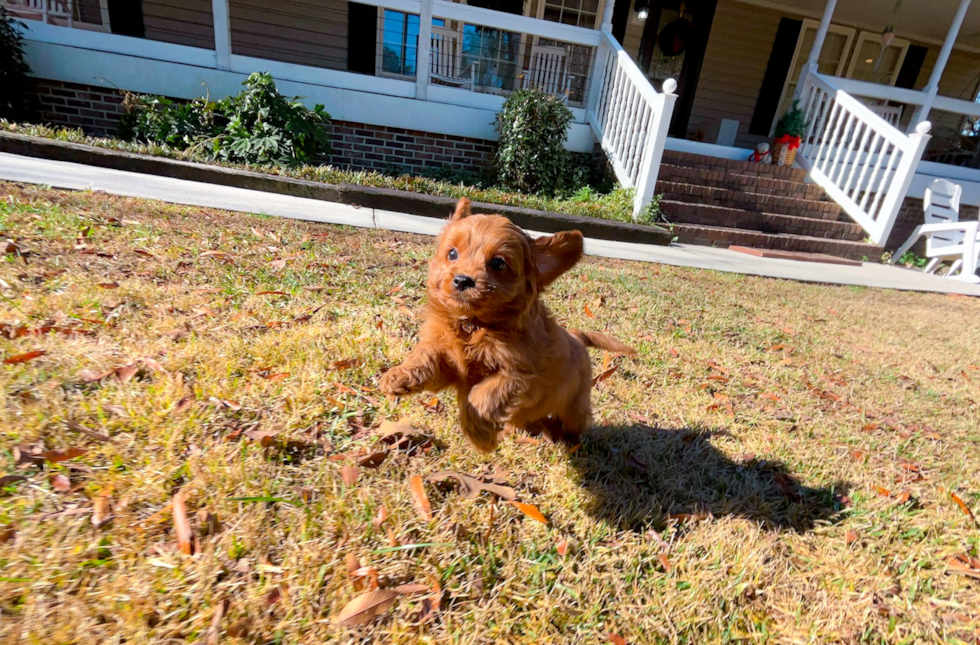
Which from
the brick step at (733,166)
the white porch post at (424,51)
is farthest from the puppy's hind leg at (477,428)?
the brick step at (733,166)

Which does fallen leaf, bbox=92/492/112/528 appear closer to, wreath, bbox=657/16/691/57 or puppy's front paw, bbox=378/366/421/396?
puppy's front paw, bbox=378/366/421/396

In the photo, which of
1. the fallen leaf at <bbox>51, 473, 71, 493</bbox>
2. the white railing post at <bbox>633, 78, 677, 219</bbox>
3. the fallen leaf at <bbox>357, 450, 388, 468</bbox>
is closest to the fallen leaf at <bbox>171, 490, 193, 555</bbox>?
the fallen leaf at <bbox>51, 473, 71, 493</bbox>

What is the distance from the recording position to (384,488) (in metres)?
1.83

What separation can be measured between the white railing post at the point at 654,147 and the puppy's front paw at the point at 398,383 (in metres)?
7.38

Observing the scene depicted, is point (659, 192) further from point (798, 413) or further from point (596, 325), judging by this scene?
point (798, 413)

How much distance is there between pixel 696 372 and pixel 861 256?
9.21 meters

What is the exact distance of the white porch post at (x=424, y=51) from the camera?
8758 mm

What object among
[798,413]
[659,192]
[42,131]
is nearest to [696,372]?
[798,413]

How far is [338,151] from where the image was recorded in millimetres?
9070

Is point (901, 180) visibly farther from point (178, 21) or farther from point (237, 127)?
point (178, 21)

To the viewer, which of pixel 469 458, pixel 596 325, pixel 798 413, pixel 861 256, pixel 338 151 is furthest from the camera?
pixel 861 256

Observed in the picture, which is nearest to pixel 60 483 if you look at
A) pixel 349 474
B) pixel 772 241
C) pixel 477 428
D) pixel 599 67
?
pixel 349 474

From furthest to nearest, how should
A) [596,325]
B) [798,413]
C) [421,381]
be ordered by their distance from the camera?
[596,325]
[798,413]
[421,381]

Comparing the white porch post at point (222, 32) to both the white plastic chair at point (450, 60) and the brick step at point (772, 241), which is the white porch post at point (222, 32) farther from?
the brick step at point (772, 241)
